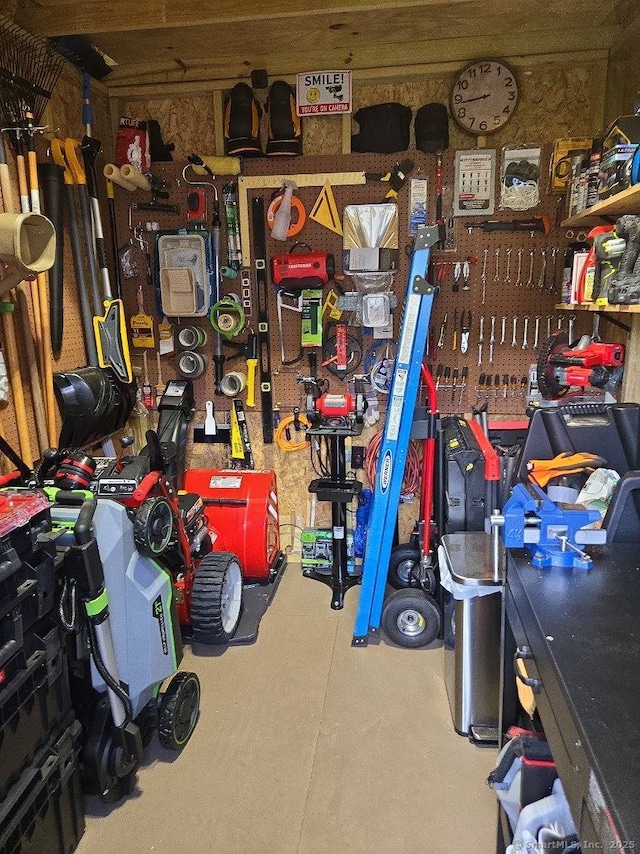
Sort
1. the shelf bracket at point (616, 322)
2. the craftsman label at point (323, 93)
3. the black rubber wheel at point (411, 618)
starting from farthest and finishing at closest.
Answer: the craftsman label at point (323, 93), the black rubber wheel at point (411, 618), the shelf bracket at point (616, 322)

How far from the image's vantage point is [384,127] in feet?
8.77

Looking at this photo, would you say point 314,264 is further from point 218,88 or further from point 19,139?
point 19,139

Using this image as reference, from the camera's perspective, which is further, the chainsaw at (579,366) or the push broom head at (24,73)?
the push broom head at (24,73)

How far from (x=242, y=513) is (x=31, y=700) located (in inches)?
59.1

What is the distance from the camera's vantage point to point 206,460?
10.8 feet

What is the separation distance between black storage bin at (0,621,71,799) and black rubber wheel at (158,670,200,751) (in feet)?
1.34

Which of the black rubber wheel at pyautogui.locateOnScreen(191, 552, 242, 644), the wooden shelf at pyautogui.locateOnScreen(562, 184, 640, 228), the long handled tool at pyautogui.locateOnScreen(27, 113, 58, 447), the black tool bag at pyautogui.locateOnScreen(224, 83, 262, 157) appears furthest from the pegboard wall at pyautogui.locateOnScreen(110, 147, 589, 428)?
A: the black rubber wheel at pyautogui.locateOnScreen(191, 552, 242, 644)

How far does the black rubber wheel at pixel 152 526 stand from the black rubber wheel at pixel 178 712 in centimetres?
55

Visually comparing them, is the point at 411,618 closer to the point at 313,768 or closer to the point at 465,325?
the point at 313,768

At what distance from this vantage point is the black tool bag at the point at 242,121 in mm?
2693

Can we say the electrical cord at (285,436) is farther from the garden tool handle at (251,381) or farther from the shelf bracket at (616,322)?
the shelf bracket at (616,322)

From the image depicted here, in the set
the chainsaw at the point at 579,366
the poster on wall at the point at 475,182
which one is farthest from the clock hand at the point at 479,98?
the chainsaw at the point at 579,366

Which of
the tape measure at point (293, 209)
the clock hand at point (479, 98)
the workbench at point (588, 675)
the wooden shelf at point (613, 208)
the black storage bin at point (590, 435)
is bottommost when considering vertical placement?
the workbench at point (588, 675)

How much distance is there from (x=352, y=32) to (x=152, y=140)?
1134 millimetres
